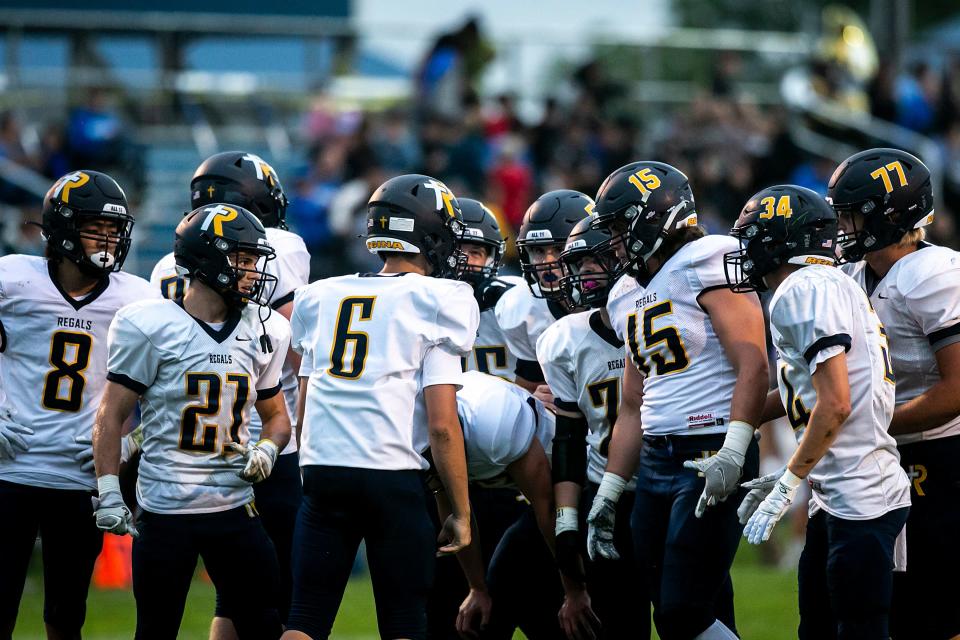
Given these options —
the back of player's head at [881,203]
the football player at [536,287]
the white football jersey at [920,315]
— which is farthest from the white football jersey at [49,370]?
the white football jersey at [920,315]

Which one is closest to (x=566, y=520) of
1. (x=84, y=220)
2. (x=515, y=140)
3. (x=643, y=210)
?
(x=643, y=210)

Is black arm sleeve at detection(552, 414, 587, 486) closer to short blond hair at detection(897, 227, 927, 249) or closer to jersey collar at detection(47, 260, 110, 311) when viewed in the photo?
short blond hair at detection(897, 227, 927, 249)

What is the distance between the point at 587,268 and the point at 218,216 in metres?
Answer: 1.56

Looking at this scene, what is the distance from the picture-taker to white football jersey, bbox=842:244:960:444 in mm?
5121

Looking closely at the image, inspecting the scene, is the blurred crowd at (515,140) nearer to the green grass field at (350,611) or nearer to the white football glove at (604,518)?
the green grass field at (350,611)

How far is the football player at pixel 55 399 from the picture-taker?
223 inches

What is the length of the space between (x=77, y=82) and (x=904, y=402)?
439 inches

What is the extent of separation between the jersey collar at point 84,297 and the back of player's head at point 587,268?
1.98m

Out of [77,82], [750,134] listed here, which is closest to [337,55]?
[77,82]

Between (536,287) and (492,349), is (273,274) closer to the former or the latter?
(492,349)

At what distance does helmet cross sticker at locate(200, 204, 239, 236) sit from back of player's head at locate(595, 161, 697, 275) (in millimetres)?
1489

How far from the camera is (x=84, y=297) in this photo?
19.1ft

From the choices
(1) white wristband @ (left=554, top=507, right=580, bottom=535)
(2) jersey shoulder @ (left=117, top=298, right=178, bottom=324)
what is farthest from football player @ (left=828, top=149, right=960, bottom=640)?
(2) jersey shoulder @ (left=117, top=298, right=178, bottom=324)

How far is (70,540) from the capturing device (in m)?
5.73
